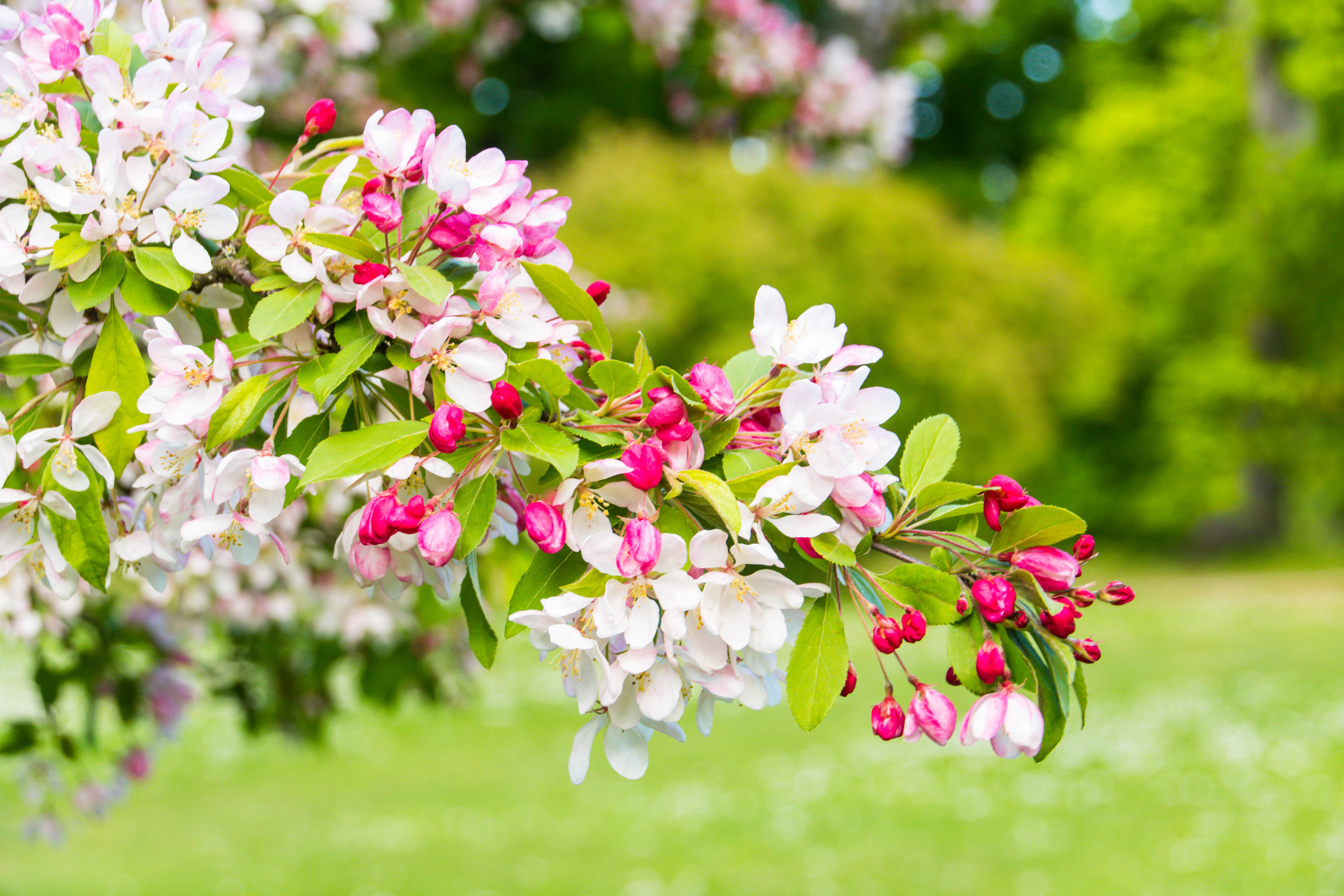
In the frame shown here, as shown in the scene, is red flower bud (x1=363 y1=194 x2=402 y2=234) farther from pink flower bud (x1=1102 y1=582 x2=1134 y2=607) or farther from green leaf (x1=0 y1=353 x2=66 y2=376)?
pink flower bud (x1=1102 y1=582 x2=1134 y2=607)

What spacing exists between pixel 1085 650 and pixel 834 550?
27cm

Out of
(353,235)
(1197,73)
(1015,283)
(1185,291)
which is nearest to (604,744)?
(353,235)

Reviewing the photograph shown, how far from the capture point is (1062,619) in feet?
3.78

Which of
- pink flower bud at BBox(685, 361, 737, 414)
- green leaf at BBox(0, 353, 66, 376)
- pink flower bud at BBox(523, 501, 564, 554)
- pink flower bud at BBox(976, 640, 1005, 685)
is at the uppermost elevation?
pink flower bud at BBox(685, 361, 737, 414)

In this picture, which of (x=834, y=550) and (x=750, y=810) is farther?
(x=750, y=810)

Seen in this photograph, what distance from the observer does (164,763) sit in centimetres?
954

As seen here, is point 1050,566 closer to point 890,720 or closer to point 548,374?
point 890,720

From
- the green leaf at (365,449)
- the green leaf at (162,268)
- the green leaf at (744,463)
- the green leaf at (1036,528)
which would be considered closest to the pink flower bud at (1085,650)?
the green leaf at (1036,528)

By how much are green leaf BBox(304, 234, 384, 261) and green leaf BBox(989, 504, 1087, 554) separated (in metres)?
0.65

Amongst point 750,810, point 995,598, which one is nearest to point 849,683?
→ point 995,598

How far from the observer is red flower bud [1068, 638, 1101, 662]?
3.82 feet

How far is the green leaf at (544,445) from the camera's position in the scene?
3.54 feet

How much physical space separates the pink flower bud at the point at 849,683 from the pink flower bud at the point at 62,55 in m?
1.03

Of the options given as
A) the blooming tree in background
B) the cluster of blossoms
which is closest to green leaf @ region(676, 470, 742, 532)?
the blooming tree in background
